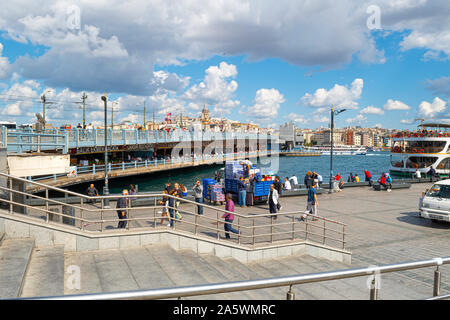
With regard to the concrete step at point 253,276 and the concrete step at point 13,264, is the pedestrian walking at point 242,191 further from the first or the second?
the concrete step at point 13,264

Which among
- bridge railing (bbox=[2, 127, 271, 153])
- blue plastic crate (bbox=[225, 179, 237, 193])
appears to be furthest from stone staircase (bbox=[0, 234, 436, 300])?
blue plastic crate (bbox=[225, 179, 237, 193])

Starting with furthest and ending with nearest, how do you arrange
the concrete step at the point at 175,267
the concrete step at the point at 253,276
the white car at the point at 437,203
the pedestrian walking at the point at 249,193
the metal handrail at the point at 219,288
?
the pedestrian walking at the point at 249,193 → the white car at the point at 437,203 → the concrete step at the point at 175,267 → the concrete step at the point at 253,276 → the metal handrail at the point at 219,288

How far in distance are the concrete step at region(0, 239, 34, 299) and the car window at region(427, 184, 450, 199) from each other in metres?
15.4

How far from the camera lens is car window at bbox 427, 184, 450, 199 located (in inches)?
559

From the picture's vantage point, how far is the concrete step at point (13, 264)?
4895 mm

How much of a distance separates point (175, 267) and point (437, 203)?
12.4 m

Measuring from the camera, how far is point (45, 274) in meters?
5.98

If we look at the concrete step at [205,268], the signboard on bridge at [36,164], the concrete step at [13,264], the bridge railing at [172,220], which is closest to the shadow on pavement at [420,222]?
the bridge railing at [172,220]

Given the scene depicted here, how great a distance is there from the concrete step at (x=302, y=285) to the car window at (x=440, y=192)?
859 centimetres

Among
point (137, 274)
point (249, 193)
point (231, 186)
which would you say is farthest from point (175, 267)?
point (231, 186)

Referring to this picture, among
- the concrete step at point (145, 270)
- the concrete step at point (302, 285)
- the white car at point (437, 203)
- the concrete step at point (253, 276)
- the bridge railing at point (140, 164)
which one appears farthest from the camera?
the bridge railing at point (140, 164)

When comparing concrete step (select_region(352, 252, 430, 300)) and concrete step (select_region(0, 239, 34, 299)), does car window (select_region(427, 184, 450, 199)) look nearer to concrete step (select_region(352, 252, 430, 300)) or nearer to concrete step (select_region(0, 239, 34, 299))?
concrete step (select_region(352, 252, 430, 300))
